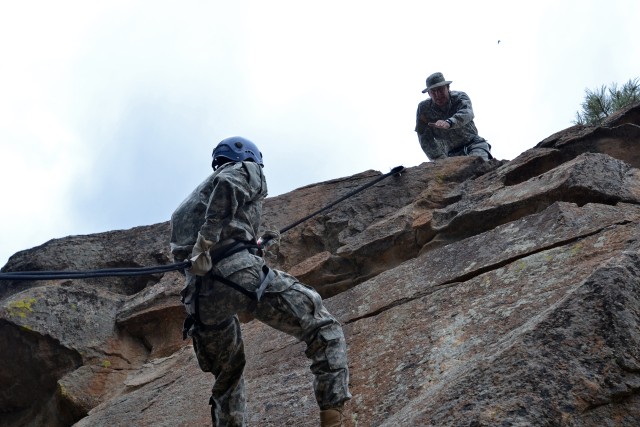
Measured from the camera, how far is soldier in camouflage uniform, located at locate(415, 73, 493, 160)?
13.3 meters

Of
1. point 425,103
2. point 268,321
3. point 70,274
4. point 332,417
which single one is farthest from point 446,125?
point 70,274

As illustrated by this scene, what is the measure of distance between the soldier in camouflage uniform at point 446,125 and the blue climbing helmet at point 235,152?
220 inches

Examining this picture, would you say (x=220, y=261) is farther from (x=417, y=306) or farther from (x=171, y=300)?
(x=171, y=300)

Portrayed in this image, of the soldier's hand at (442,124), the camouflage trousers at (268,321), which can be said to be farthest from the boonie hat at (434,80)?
the camouflage trousers at (268,321)

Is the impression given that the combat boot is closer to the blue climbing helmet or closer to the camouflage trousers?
the camouflage trousers

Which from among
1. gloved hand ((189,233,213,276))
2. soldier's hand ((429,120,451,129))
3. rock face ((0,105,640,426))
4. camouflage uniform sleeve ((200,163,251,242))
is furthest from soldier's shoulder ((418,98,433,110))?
gloved hand ((189,233,213,276))

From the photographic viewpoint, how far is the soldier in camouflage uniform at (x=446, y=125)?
13.3 meters

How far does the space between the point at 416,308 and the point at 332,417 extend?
1.89m

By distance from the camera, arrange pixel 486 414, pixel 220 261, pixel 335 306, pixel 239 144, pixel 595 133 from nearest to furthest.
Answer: pixel 486 414 < pixel 220 261 < pixel 239 144 < pixel 335 306 < pixel 595 133

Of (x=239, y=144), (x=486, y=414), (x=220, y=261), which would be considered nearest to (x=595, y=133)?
(x=239, y=144)

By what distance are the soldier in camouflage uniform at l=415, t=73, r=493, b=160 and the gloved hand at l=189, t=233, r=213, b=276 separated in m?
6.78

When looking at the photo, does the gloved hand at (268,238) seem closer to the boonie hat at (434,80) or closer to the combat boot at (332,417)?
the combat boot at (332,417)

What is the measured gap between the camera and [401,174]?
12102 millimetres

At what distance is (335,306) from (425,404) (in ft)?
13.2
